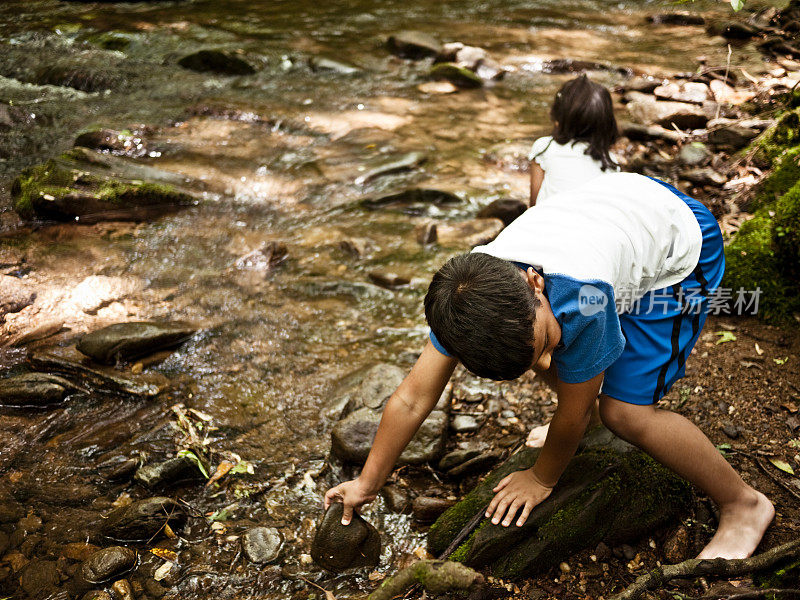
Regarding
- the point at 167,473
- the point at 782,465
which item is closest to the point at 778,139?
the point at 782,465

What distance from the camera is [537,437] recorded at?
2.88 meters

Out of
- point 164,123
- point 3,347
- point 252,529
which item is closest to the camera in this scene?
point 252,529

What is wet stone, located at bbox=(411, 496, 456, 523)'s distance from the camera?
2641mm

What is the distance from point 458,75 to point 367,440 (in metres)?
6.28

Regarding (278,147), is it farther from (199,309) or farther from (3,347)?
(3,347)

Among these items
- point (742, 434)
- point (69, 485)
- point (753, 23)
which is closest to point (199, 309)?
point (69, 485)

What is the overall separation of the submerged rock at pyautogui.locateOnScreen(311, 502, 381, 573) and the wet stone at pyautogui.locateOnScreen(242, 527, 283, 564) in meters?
0.17

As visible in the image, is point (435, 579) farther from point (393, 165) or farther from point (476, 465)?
point (393, 165)

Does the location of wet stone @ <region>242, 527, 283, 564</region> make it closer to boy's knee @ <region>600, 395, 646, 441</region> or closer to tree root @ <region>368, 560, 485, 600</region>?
tree root @ <region>368, 560, 485, 600</region>

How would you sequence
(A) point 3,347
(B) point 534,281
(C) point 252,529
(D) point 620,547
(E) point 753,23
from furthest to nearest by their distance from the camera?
1. (E) point 753,23
2. (A) point 3,347
3. (C) point 252,529
4. (D) point 620,547
5. (B) point 534,281

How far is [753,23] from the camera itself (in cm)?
905

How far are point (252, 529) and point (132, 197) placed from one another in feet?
11.5

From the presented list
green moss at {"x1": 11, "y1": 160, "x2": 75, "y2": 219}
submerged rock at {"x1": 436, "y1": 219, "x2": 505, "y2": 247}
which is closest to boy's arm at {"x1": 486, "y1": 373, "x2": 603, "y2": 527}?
submerged rock at {"x1": 436, "y1": 219, "x2": 505, "y2": 247}

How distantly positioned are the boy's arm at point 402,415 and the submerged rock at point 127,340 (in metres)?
1.82
